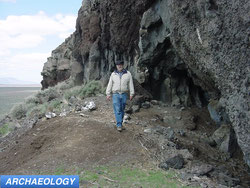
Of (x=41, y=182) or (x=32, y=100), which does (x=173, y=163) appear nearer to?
(x=41, y=182)

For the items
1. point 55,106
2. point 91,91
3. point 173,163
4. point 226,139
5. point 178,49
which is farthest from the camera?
point 91,91

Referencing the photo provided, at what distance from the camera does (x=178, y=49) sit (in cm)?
787

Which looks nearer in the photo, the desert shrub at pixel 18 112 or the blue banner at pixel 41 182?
the blue banner at pixel 41 182

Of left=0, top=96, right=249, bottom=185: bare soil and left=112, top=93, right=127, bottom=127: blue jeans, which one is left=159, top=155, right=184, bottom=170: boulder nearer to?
left=0, top=96, right=249, bottom=185: bare soil

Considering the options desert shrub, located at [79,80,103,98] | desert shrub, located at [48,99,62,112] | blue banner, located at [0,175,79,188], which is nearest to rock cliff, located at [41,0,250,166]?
desert shrub, located at [79,80,103,98]

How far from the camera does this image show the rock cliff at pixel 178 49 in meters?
5.61

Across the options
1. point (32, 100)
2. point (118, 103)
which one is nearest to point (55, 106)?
point (118, 103)

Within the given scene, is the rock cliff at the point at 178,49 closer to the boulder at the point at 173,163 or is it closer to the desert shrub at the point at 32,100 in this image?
the boulder at the point at 173,163

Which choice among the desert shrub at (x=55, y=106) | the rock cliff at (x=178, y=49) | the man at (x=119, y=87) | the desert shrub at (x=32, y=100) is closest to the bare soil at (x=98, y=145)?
the man at (x=119, y=87)

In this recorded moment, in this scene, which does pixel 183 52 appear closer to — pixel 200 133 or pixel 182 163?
pixel 182 163

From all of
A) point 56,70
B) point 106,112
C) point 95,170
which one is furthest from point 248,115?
point 56,70

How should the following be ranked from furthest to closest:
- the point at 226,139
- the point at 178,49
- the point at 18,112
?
the point at 18,112
the point at 226,139
the point at 178,49

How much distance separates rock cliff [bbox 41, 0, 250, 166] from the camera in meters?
5.61

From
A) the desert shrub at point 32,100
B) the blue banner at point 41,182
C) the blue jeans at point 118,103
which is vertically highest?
the blue jeans at point 118,103
